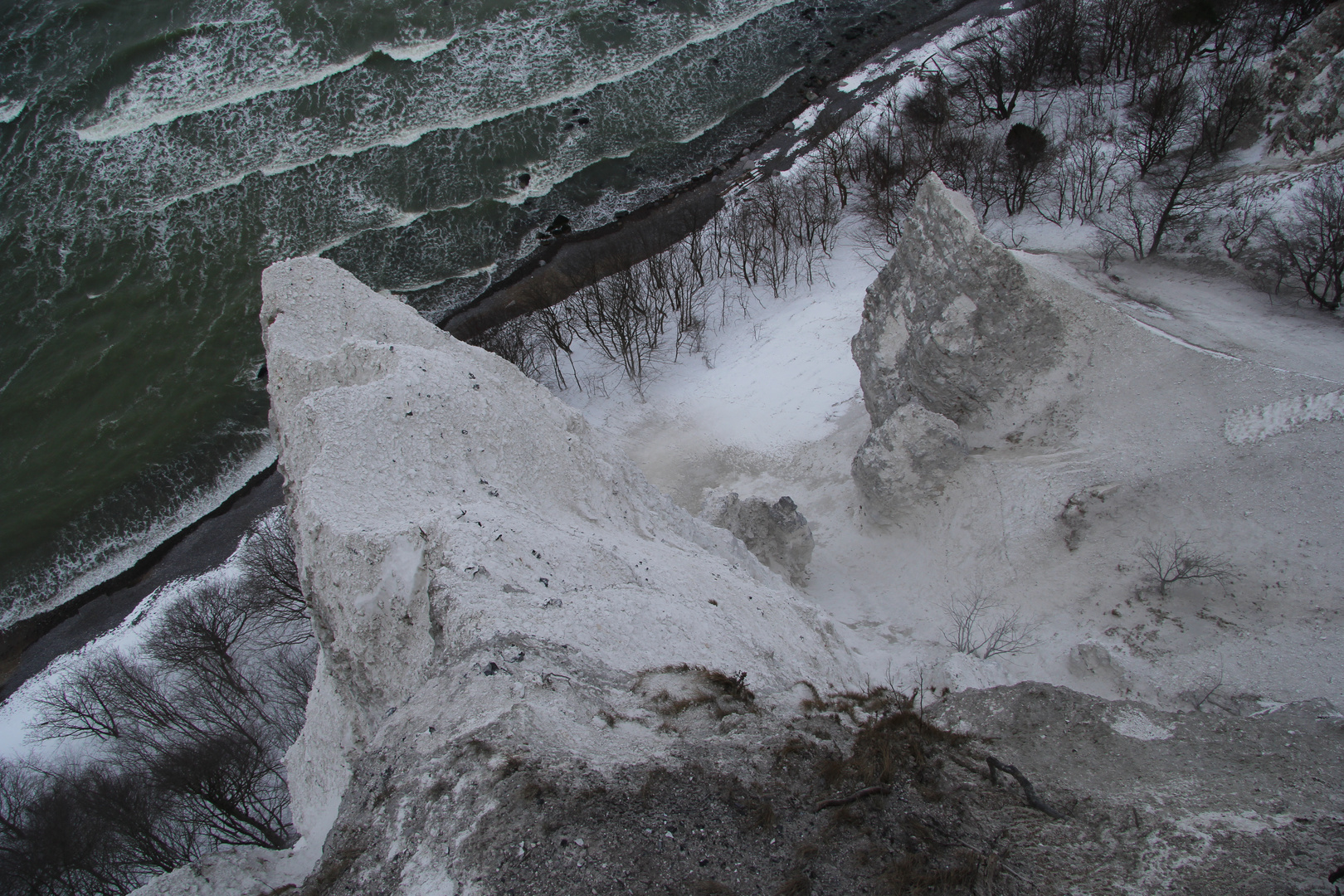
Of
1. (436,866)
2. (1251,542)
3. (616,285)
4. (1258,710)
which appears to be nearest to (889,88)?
(616,285)

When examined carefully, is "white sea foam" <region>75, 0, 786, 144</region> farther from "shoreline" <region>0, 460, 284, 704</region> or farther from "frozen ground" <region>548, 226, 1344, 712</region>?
"frozen ground" <region>548, 226, 1344, 712</region>

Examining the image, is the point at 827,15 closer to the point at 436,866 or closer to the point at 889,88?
the point at 889,88

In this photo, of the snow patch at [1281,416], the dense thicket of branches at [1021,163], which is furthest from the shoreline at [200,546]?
the snow patch at [1281,416]

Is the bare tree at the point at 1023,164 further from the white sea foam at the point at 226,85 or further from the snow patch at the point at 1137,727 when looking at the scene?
the snow patch at the point at 1137,727

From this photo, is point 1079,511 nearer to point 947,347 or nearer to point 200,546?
point 947,347

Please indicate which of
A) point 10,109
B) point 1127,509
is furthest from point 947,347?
point 10,109

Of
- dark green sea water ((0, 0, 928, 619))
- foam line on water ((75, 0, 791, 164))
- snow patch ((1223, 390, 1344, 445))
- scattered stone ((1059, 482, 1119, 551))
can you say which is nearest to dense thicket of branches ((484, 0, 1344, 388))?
dark green sea water ((0, 0, 928, 619))
